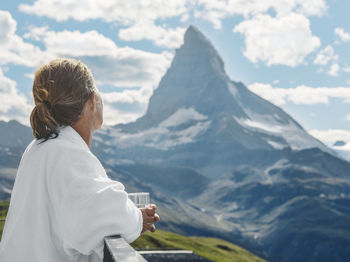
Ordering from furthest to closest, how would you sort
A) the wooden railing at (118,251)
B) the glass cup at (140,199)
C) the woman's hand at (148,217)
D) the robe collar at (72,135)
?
the glass cup at (140,199), the woman's hand at (148,217), the robe collar at (72,135), the wooden railing at (118,251)

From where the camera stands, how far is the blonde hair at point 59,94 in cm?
422

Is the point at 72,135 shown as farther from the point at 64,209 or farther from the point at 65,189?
the point at 64,209

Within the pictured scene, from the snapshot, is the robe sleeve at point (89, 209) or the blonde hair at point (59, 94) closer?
the robe sleeve at point (89, 209)

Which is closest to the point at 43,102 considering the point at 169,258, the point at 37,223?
the point at 37,223

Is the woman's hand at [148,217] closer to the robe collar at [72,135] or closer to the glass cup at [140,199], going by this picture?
the glass cup at [140,199]

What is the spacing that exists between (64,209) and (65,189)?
169 mm

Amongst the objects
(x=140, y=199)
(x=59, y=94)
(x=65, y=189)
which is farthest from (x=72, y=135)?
(x=140, y=199)

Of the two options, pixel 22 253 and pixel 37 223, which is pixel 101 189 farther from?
pixel 22 253

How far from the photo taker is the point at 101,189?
3.60 m

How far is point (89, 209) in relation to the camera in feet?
11.6

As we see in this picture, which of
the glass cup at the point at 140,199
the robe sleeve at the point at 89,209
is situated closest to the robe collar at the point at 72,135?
the robe sleeve at the point at 89,209

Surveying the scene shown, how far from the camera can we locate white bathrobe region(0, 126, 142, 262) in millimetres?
3568

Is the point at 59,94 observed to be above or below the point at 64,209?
above

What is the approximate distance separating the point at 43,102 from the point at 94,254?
5.17ft
